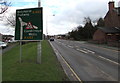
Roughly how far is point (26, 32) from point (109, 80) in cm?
647

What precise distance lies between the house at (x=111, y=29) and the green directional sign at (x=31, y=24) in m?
36.8

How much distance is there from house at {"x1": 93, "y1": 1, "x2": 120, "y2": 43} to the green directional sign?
36.8 meters

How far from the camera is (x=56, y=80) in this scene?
25.2 ft

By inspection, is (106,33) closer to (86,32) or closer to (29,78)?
(86,32)

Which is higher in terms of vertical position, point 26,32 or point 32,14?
point 32,14

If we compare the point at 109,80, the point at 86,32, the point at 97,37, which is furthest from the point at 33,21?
the point at 86,32

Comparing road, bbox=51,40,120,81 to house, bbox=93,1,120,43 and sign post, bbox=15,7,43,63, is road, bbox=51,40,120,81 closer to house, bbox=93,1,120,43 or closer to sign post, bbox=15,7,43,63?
sign post, bbox=15,7,43,63

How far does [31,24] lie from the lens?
1193 cm

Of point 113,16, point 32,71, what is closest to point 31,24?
point 32,71

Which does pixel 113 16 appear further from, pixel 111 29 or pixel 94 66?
pixel 94 66

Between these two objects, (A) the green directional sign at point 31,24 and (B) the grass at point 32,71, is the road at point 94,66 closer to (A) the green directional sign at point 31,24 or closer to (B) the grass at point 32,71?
(B) the grass at point 32,71

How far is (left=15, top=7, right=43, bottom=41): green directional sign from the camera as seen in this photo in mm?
11844

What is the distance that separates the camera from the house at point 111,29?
51.0m

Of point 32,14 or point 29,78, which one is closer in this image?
point 29,78
